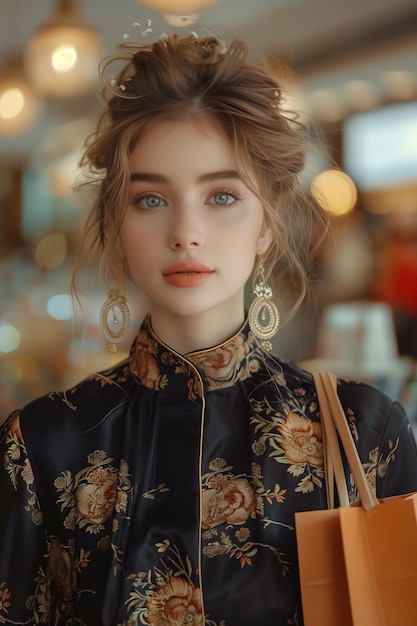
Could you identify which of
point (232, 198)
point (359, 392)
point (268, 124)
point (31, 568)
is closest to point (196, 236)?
point (232, 198)

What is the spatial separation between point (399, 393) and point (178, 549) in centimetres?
221

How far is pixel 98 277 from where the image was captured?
3.38ft

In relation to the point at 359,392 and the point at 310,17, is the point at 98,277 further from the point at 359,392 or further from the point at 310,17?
the point at 310,17

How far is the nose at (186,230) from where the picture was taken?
884 mm

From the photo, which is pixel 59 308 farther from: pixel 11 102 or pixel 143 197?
pixel 143 197

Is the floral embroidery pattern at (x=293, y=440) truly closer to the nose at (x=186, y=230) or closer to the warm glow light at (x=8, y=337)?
the nose at (x=186, y=230)

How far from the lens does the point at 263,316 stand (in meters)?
0.97

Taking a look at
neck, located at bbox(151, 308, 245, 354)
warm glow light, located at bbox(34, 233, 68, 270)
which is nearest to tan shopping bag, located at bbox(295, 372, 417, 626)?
neck, located at bbox(151, 308, 245, 354)

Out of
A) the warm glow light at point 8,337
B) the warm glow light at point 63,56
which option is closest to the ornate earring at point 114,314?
the warm glow light at point 63,56

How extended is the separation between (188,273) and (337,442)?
0.88 ft

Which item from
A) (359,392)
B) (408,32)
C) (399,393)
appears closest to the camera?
(359,392)

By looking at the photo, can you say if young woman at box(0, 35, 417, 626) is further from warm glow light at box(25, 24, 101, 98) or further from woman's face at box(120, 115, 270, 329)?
warm glow light at box(25, 24, 101, 98)

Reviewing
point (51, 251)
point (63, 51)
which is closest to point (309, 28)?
point (63, 51)

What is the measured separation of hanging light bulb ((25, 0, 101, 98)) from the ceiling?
0.89 metres
